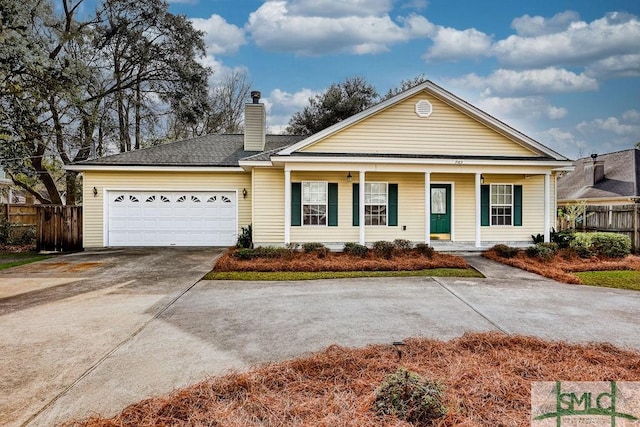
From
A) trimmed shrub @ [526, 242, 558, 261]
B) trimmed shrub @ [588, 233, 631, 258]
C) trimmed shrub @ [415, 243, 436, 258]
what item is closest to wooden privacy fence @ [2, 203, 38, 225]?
trimmed shrub @ [415, 243, 436, 258]

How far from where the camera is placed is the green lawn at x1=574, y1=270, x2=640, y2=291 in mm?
7764

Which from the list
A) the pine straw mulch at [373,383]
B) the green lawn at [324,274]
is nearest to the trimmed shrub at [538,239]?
the green lawn at [324,274]

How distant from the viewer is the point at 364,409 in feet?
8.59

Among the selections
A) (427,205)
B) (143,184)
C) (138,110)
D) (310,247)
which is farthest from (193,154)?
(138,110)

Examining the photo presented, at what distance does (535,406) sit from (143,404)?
3004 mm

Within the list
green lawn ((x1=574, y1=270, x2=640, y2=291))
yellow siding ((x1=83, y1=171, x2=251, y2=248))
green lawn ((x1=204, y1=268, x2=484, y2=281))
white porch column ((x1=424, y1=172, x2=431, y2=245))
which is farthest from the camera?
yellow siding ((x1=83, y1=171, x2=251, y2=248))

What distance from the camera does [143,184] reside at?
13367 millimetres

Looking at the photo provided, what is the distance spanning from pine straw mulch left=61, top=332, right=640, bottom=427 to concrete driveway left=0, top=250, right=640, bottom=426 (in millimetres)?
446

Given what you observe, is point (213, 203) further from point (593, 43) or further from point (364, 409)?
point (593, 43)

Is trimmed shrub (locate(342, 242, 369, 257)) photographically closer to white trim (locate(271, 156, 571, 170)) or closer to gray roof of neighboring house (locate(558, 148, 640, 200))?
white trim (locate(271, 156, 571, 170))

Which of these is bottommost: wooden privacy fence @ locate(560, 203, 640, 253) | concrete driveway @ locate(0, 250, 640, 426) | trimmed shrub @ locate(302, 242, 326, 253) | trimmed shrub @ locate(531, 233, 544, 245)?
concrete driveway @ locate(0, 250, 640, 426)

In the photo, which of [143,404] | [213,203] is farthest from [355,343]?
[213,203]

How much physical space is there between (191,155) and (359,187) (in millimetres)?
6899

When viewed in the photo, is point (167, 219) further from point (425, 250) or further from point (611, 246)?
point (611, 246)
